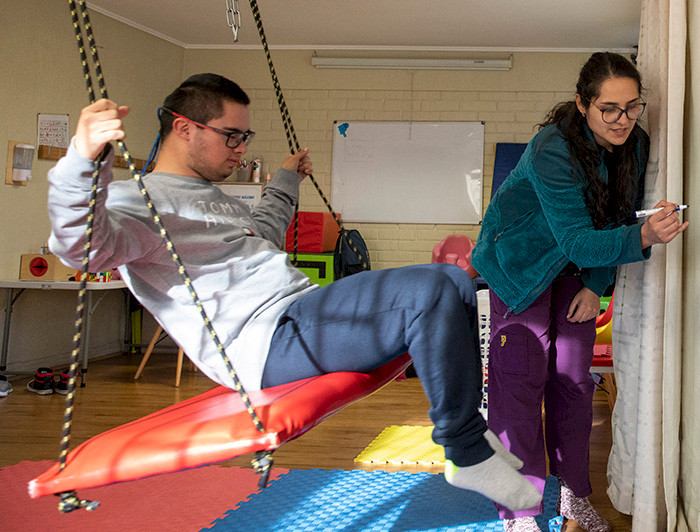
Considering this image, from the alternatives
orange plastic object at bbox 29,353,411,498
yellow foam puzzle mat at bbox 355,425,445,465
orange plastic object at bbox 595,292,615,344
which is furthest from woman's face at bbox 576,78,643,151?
orange plastic object at bbox 595,292,615,344

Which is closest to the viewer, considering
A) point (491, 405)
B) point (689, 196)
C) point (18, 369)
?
point (689, 196)

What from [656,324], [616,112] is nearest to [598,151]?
[616,112]

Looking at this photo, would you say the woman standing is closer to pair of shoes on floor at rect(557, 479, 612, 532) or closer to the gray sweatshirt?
pair of shoes on floor at rect(557, 479, 612, 532)

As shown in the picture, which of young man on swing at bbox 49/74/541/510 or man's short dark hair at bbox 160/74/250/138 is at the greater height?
man's short dark hair at bbox 160/74/250/138

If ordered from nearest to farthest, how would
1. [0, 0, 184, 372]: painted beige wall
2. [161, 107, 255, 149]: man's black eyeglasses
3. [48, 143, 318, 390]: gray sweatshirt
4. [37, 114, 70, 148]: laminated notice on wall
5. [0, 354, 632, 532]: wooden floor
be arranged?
[48, 143, 318, 390]: gray sweatshirt
[161, 107, 255, 149]: man's black eyeglasses
[0, 354, 632, 532]: wooden floor
[0, 0, 184, 372]: painted beige wall
[37, 114, 70, 148]: laminated notice on wall

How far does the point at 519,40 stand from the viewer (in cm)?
571

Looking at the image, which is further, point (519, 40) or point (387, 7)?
point (519, 40)

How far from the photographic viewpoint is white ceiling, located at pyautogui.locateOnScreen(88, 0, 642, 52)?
16.3 feet

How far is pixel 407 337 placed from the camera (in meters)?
1.35

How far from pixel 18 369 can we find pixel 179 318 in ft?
12.1

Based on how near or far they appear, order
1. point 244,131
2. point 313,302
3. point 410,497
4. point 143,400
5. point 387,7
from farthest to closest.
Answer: point 387,7
point 143,400
point 410,497
point 244,131
point 313,302

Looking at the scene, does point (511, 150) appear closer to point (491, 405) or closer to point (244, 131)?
point (491, 405)

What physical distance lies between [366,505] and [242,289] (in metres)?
1.10

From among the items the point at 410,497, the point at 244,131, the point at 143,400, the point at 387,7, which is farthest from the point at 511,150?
the point at 244,131
